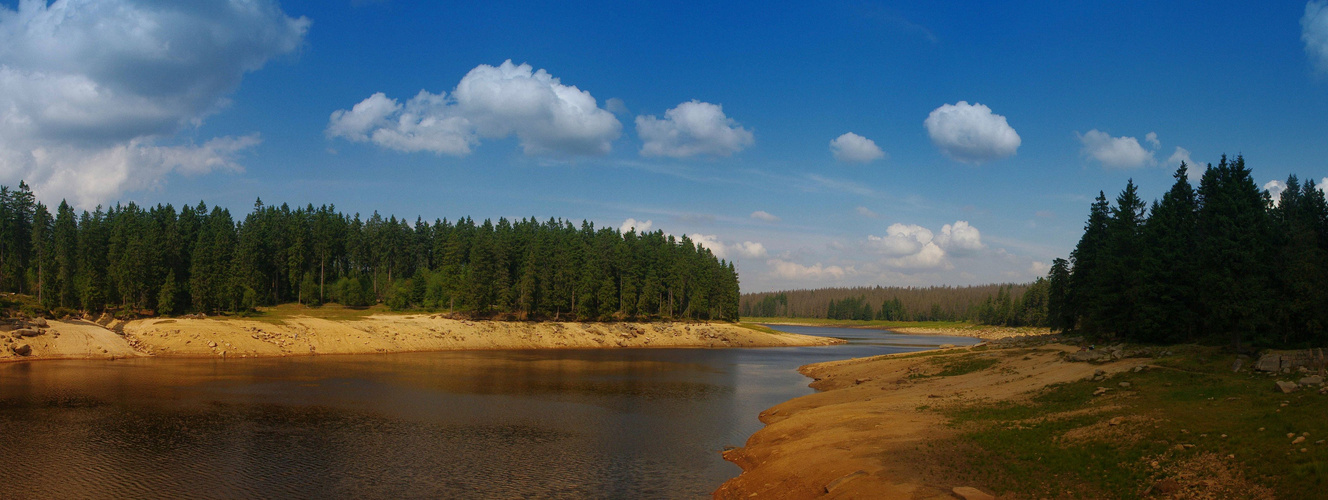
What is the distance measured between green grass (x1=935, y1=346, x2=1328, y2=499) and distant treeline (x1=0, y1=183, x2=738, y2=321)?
9692cm

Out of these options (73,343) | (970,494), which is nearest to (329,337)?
(73,343)

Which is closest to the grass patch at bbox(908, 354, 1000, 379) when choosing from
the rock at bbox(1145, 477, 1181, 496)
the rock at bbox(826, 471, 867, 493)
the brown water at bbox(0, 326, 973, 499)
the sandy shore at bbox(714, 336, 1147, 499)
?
the sandy shore at bbox(714, 336, 1147, 499)

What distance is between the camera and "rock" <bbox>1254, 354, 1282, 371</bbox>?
27938 mm

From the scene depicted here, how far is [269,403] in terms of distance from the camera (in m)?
41.8

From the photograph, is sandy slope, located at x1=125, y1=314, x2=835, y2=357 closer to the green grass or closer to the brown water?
the brown water

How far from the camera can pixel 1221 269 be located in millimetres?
44594

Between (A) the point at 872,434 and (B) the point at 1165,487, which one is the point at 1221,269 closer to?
(A) the point at 872,434

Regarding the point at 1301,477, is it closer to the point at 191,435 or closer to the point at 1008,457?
the point at 1008,457

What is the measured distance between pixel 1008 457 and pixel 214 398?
→ 153 feet

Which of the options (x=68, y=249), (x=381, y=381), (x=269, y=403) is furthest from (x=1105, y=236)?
(x=68, y=249)

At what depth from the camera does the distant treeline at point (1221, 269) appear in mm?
40438

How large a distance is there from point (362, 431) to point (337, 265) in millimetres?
111061

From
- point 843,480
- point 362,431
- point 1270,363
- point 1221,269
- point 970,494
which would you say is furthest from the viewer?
point 1221,269

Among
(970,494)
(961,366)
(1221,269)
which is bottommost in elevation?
(970,494)
